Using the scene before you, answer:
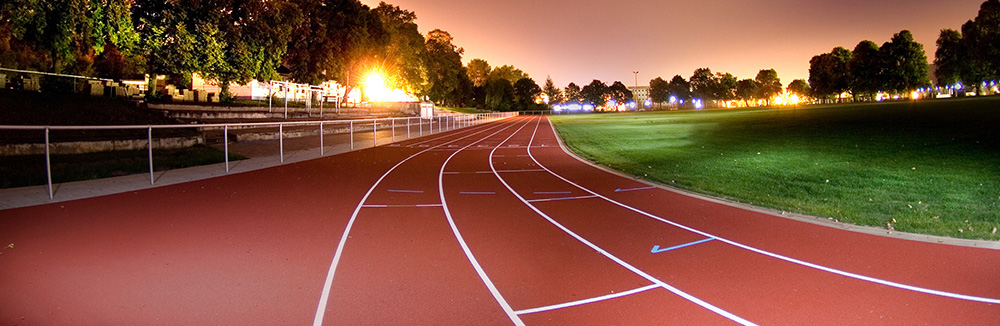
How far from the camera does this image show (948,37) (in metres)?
63.2

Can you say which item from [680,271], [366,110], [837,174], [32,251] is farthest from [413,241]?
[366,110]

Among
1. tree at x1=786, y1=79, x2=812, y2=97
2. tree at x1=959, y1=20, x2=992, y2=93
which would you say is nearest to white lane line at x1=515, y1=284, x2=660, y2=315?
tree at x1=959, y1=20, x2=992, y2=93

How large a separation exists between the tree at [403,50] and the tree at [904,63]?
6607 cm

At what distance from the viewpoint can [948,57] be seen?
6347 centimetres

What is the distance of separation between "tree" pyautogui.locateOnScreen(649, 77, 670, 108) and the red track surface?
159 m

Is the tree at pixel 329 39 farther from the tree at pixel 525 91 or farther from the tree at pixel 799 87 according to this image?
the tree at pixel 799 87

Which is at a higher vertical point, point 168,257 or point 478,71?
point 478,71

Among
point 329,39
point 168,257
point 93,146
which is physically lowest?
point 168,257

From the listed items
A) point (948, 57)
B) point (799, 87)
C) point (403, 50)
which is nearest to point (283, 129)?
point (403, 50)

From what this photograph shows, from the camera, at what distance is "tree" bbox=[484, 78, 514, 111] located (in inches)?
4341

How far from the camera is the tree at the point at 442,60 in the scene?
66125 mm

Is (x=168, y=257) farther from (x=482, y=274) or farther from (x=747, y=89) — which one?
(x=747, y=89)

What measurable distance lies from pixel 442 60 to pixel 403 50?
2025cm

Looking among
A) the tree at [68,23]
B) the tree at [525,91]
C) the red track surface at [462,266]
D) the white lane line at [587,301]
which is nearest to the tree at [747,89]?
the tree at [525,91]
